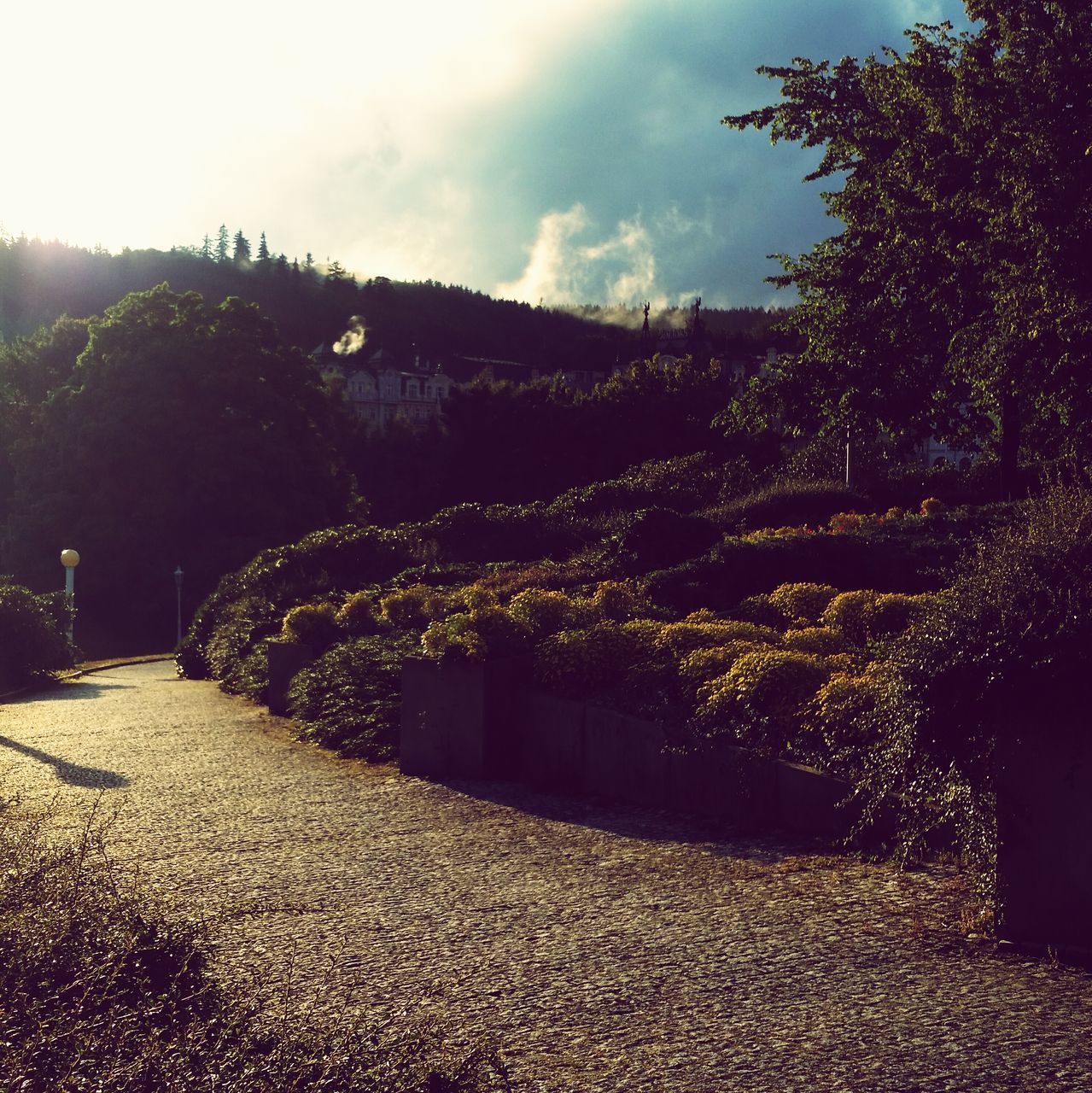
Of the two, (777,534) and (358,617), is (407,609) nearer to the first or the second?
(358,617)

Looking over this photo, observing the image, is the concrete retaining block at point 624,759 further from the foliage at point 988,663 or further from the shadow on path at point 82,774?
the shadow on path at point 82,774

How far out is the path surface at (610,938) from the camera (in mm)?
3883

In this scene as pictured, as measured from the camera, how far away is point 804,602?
34.4ft

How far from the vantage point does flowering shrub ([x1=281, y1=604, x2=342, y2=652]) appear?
14000mm

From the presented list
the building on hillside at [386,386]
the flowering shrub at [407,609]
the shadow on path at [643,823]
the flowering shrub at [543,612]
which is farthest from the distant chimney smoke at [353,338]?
the shadow on path at [643,823]

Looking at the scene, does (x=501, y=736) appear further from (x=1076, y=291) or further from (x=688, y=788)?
(x=1076, y=291)

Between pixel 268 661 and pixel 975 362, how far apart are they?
9591 millimetres

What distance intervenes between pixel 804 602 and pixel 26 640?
45.5 feet

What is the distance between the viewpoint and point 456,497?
53.4 m

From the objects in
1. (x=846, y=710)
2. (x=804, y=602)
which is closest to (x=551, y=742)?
(x=846, y=710)

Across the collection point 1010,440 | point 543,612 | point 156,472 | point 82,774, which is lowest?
point 82,774

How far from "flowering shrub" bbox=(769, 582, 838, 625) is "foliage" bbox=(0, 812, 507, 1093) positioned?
257 inches

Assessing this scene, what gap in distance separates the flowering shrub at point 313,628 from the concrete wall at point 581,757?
4.66 m

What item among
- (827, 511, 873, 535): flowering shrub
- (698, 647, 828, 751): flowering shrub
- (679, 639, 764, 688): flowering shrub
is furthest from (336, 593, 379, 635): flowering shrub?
(698, 647, 828, 751): flowering shrub
